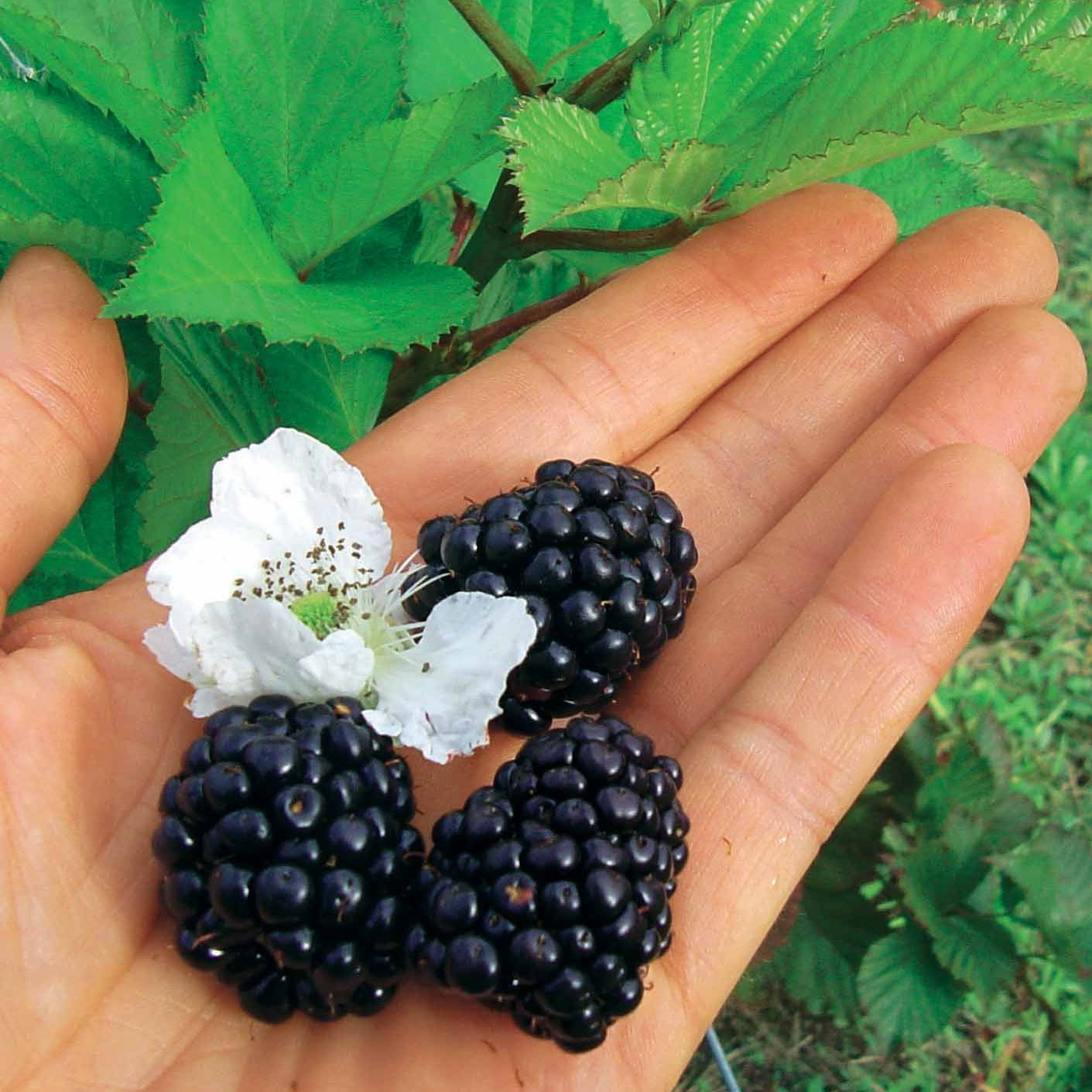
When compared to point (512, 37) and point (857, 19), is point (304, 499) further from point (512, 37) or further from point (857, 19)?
point (857, 19)

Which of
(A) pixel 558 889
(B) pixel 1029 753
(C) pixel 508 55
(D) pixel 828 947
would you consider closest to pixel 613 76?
(C) pixel 508 55

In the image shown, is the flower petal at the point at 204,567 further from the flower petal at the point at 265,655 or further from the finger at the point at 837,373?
the finger at the point at 837,373

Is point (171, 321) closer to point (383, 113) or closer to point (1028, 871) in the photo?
point (383, 113)

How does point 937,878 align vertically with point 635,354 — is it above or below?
below

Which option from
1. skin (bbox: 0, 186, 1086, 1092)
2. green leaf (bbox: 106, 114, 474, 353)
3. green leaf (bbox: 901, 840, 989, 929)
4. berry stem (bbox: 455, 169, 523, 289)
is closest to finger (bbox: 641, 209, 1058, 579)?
skin (bbox: 0, 186, 1086, 1092)

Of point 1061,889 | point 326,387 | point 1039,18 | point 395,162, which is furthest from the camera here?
point 1061,889

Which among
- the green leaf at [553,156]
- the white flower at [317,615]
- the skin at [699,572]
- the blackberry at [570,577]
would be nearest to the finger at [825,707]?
the skin at [699,572]

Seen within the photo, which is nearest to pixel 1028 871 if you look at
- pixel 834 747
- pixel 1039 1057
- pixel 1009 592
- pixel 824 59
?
pixel 1039 1057
